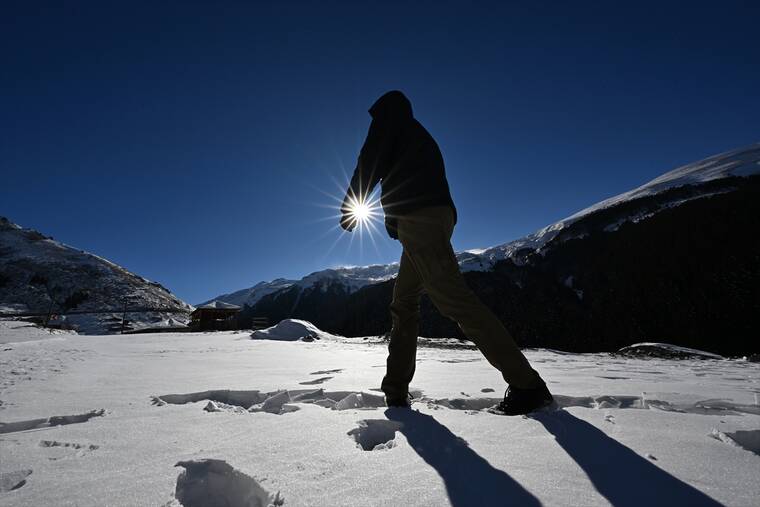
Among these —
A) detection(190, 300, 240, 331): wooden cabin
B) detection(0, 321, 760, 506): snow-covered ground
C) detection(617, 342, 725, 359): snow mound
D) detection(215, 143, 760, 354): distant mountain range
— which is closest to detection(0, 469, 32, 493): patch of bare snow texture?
detection(0, 321, 760, 506): snow-covered ground

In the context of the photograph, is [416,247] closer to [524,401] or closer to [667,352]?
[524,401]

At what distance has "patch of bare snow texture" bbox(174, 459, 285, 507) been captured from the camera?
63 centimetres

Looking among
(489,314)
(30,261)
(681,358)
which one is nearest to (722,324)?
(681,358)

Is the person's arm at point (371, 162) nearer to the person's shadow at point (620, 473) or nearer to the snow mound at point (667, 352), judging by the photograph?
the person's shadow at point (620, 473)

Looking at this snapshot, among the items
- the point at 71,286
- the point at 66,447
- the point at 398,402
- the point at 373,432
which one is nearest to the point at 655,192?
the point at 398,402

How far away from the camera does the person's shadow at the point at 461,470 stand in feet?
2.01

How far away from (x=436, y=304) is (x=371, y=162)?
2.82 feet

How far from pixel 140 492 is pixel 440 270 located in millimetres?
1174

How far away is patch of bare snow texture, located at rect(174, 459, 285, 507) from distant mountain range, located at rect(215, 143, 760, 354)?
1032 cm

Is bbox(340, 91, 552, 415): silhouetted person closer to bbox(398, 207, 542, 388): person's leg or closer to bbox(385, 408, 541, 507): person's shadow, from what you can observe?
bbox(398, 207, 542, 388): person's leg

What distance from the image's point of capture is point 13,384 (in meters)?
1.64

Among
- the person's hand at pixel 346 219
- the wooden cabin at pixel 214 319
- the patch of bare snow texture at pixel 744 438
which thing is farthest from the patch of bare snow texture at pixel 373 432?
the wooden cabin at pixel 214 319

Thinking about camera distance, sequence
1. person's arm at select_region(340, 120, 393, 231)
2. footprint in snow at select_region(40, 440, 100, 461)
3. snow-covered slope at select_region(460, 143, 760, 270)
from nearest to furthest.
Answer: footprint in snow at select_region(40, 440, 100, 461) → person's arm at select_region(340, 120, 393, 231) → snow-covered slope at select_region(460, 143, 760, 270)

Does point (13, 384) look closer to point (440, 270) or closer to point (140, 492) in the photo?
point (140, 492)
